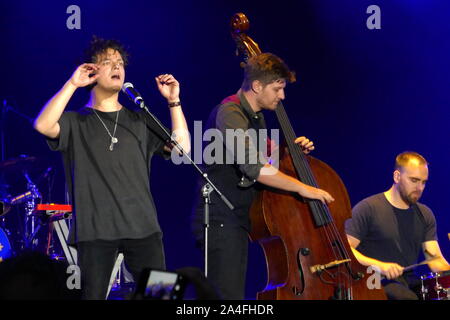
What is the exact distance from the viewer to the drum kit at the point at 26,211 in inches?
223

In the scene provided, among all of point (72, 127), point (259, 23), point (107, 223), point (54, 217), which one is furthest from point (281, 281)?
point (259, 23)

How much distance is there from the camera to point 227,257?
3.40m

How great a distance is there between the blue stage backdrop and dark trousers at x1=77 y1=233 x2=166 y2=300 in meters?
3.10

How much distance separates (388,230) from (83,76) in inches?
97.4

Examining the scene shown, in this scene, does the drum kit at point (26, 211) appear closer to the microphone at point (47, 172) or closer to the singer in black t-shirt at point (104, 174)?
the microphone at point (47, 172)

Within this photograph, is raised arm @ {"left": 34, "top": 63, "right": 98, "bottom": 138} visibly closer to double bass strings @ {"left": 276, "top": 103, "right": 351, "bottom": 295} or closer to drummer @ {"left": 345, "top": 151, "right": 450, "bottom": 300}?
double bass strings @ {"left": 276, "top": 103, "right": 351, "bottom": 295}

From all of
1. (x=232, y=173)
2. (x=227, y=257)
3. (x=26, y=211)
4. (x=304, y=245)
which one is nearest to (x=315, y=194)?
(x=304, y=245)

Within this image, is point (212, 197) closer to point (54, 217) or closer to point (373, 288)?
point (373, 288)

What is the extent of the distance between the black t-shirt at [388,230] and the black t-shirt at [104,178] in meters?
1.92

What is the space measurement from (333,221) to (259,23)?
3.10 metres

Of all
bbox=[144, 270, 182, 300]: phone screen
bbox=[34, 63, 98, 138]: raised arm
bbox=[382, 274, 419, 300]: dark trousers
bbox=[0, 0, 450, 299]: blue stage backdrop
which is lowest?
bbox=[144, 270, 182, 300]: phone screen

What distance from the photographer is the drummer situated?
4605mm

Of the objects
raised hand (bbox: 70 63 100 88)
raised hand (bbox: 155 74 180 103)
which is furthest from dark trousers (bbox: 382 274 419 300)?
raised hand (bbox: 70 63 100 88)

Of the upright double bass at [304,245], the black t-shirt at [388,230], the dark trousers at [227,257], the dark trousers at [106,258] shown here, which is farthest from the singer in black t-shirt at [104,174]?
the black t-shirt at [388,230]
